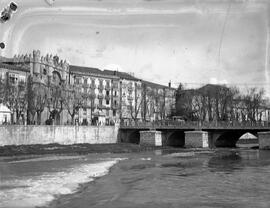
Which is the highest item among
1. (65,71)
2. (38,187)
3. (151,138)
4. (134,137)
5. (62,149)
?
(65,71)

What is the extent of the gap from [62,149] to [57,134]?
24.9 ft

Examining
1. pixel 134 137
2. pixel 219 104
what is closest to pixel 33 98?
pixel 134 137

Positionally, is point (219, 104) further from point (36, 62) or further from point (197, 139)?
point (36, 62)

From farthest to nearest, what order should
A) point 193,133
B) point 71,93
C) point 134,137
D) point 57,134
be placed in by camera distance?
point 71,93 → point 134,137 → point 193,133 → point 57,134

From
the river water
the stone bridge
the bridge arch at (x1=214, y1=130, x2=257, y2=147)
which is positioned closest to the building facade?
the stone bridge

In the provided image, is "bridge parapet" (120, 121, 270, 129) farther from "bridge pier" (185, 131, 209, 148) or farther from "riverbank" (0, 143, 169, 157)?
"riverbank" (0, 143, 169, 157)

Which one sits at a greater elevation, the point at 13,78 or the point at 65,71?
the point at 65,71

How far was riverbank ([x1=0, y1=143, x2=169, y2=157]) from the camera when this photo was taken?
57.6m

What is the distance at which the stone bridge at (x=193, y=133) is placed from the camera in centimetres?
7706

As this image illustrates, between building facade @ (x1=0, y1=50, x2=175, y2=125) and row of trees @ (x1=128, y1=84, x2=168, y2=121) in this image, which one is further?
row of trees @ (x1=128, y1=84, x2=168, y2=121)

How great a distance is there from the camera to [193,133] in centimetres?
7925

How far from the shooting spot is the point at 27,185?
25.8 metres

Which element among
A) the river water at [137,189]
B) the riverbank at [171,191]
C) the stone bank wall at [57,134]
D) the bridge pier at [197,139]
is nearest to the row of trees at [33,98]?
the stone bank wall at [57,134]

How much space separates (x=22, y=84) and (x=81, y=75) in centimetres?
3082
